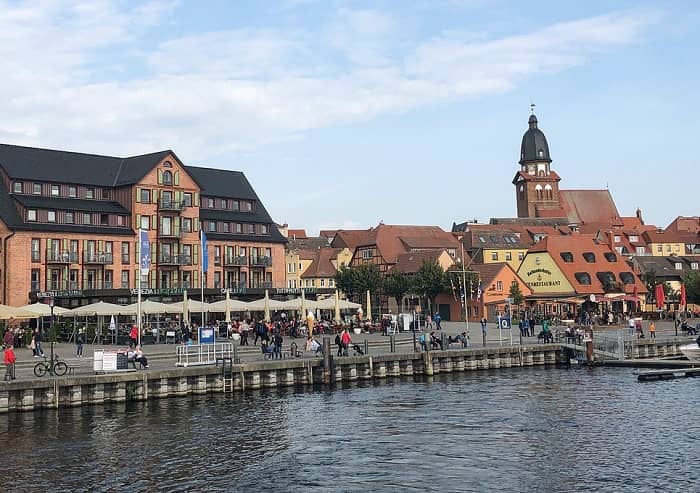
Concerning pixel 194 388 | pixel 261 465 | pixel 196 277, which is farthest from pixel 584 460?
pixel 196 277

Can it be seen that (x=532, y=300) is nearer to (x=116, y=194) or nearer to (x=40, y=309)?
(x=116, y=194)

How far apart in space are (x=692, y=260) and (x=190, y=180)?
83958 millimetres

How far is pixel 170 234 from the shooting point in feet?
300

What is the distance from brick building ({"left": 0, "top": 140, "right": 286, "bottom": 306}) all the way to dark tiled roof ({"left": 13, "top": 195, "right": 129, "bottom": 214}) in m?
0.14

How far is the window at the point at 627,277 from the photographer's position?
353 feet

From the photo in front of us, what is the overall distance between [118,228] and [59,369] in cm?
4624

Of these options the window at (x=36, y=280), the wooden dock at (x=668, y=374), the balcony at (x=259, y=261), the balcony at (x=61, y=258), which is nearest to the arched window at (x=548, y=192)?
the balcony at (x=259, y=261)

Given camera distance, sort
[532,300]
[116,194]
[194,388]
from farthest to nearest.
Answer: [532,300], [116,194], [194,388]

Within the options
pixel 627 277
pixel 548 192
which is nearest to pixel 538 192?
pixel 548 192

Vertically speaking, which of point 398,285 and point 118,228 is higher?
point 118,228

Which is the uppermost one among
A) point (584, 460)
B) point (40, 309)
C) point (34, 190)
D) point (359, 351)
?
point (34, 190)

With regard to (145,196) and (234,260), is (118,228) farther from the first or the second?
(234,260)

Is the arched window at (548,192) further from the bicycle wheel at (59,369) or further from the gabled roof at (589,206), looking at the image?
the bicycle wheel at (59,369)

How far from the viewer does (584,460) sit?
97.2 feet
